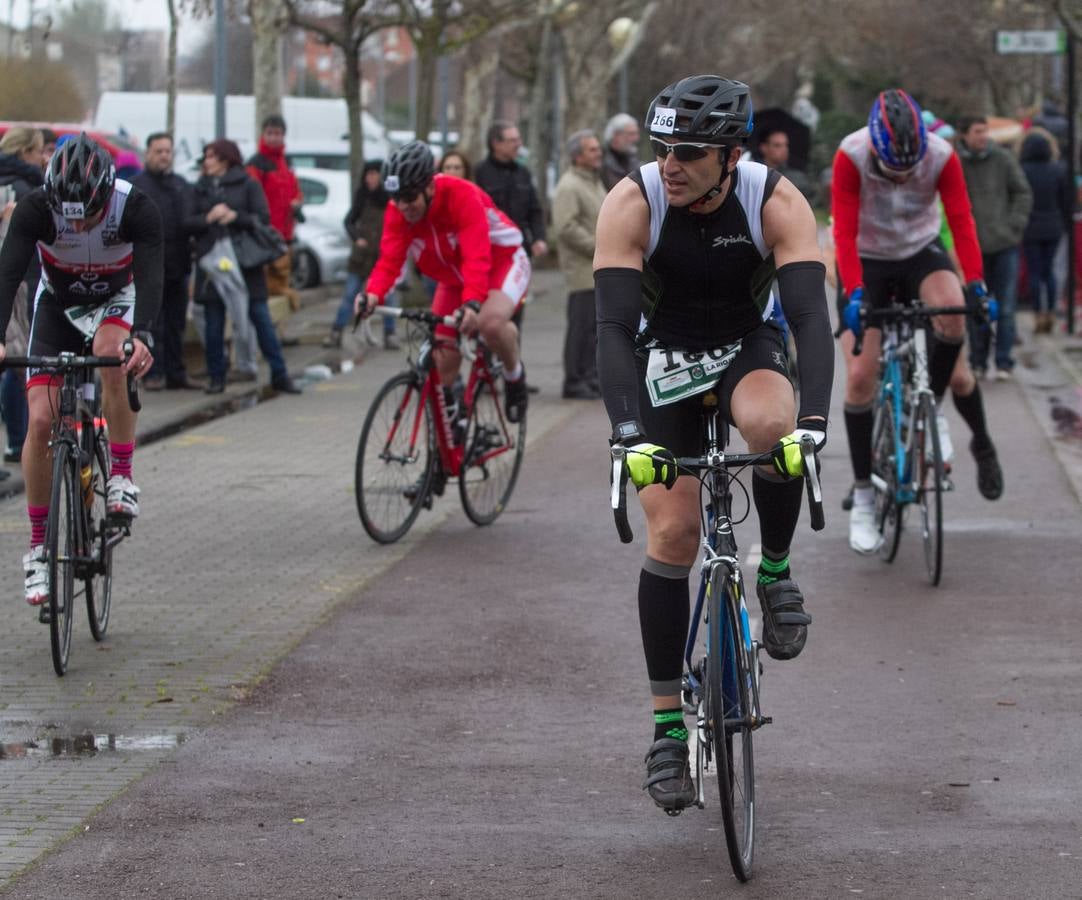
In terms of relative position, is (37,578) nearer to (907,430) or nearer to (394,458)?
(394,458)

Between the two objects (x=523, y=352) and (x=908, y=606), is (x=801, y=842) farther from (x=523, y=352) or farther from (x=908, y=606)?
(x=523, y=352)

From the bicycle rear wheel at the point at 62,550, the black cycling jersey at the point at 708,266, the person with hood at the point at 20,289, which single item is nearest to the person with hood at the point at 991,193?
the person with hood at the point at 20,289

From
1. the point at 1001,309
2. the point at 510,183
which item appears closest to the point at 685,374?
the point at 510,183

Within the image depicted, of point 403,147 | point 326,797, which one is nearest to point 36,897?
point 326,797

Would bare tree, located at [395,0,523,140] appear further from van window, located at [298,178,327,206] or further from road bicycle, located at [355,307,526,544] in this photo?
road bicycle, located at [355,307,526,544]

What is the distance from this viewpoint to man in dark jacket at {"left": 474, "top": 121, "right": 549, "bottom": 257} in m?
15.6

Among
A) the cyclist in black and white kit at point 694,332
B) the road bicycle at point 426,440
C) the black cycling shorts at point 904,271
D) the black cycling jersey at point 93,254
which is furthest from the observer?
the road bicycle at point 426,440

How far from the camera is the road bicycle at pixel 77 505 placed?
711cm

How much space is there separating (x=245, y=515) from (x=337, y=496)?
745 millimetres

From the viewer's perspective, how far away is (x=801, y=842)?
527 centimetres

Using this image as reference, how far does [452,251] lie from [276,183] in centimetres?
871

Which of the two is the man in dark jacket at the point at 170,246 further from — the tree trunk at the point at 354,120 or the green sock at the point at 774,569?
the green sock at the point at 774,569

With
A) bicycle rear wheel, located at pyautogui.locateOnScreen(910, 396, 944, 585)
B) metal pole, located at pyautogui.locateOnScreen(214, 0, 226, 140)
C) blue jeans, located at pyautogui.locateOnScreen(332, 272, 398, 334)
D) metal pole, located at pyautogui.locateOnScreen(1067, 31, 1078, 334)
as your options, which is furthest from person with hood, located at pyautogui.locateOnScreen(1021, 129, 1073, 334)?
bicycle rear wheel, located at pyautogui.locateOnScreen(910, 396, 944, 585)

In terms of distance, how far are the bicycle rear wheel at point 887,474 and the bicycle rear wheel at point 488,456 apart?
2.03m
